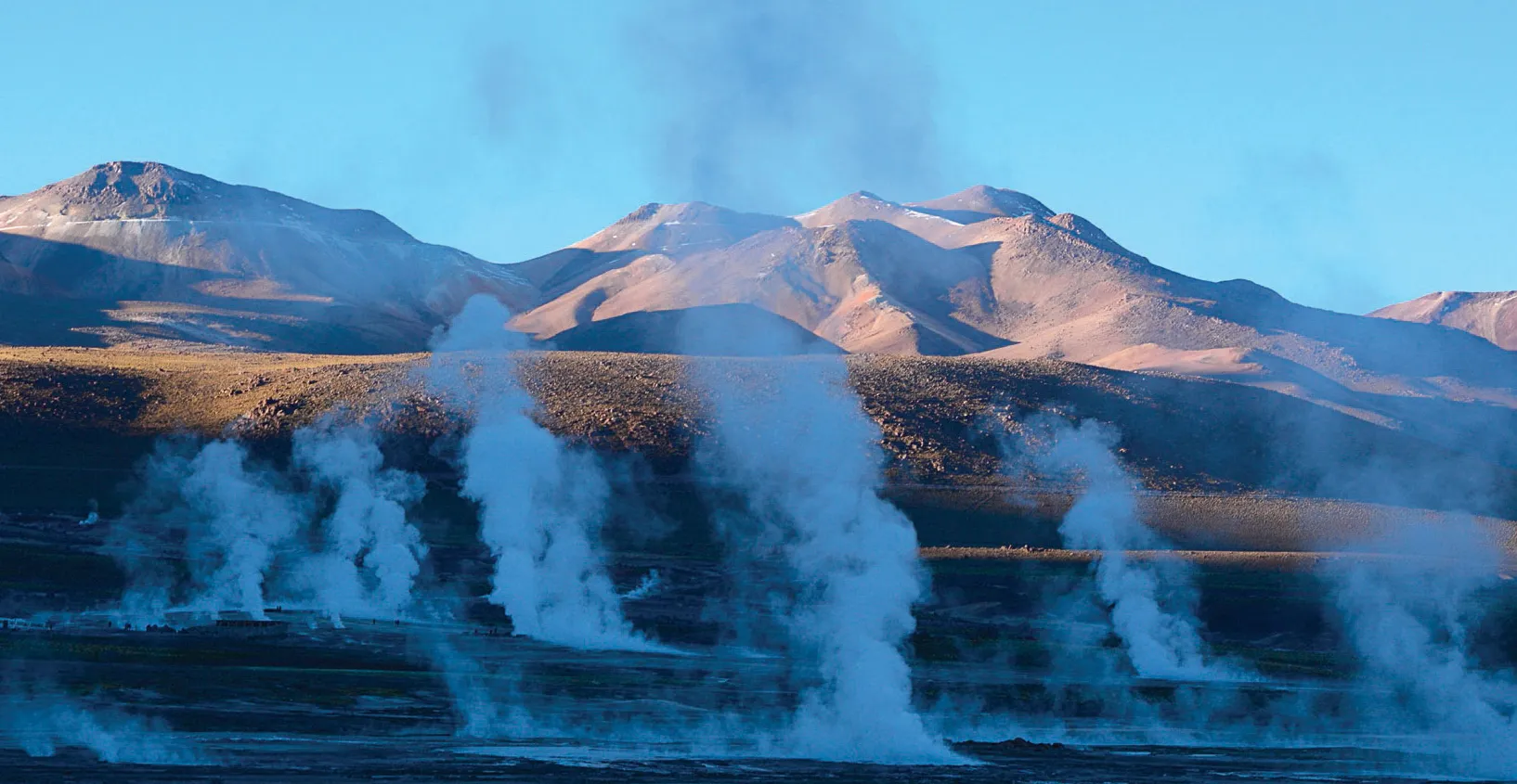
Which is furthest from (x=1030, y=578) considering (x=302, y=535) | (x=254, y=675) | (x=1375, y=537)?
(x=254, y=675)

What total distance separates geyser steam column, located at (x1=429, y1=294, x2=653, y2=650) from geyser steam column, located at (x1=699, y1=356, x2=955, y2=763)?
8.67m

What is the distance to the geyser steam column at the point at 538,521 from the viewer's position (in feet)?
263

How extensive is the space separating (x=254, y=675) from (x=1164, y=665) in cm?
3858

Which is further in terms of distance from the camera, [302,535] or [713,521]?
[713,521]

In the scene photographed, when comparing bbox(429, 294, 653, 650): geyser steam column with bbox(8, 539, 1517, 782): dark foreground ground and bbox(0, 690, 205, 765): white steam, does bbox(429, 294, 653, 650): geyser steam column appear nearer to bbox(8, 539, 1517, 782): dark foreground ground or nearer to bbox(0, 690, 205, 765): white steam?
bbox(8, 539, 1517, 782): dark foreground ground

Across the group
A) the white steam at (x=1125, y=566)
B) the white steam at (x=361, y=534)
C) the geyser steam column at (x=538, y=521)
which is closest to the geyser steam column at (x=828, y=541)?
the geyser steam column at (x=538, y=521)

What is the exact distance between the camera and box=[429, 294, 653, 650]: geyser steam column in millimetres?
80188

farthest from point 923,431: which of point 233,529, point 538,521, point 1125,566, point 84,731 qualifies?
point 84,731

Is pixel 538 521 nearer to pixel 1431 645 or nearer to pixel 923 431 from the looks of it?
pixel 923 431

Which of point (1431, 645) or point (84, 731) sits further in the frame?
point (1431, 645)

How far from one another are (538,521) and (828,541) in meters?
26.1

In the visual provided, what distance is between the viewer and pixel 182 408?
12544cm

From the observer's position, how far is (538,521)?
92.9 metres

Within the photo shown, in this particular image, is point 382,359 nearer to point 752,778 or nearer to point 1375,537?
point 1375,537
